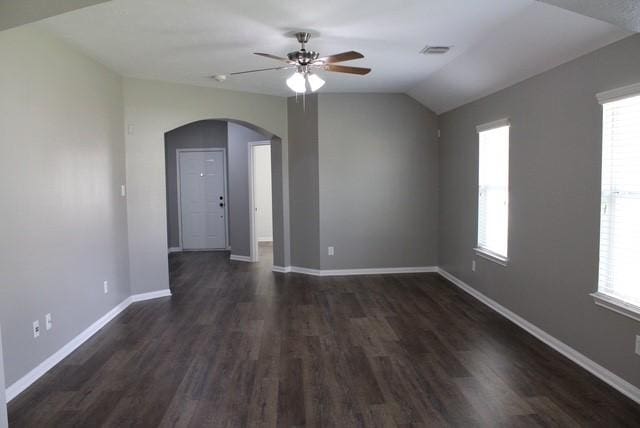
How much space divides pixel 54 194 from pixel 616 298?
4.14 metres

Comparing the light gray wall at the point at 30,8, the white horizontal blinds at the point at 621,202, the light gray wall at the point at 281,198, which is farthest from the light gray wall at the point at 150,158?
the white horizontal blinds at the point at 621,202

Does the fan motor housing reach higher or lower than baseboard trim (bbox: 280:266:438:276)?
higher

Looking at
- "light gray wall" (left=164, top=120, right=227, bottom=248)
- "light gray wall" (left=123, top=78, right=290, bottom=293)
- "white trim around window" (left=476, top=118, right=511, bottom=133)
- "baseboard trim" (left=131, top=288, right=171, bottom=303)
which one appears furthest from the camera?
"light gray wall" (left=164, top=120, right=227, bottom=248)

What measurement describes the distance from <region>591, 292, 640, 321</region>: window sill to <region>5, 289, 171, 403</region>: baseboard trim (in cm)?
396

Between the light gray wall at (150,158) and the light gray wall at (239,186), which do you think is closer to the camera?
the light gray wall at (150,158)

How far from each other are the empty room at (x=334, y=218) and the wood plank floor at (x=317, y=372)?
0.9 inches

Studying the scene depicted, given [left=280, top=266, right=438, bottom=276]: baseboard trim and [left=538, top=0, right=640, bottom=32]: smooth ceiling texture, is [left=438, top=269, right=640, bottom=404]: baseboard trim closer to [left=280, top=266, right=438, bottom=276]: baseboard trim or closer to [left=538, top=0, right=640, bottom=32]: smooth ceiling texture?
[left=280, top=266, right=438, bottom=276]: baseboard trim

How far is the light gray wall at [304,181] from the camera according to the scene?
6.18m

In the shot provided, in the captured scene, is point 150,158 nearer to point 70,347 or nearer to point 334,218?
point 70,347

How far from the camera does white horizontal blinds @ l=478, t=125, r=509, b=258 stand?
4441mm

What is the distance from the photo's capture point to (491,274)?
15.3ft

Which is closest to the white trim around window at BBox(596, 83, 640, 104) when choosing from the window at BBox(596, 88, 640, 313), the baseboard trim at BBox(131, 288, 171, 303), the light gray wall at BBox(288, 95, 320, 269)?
the window at BBox(596, 88, 640, 313)

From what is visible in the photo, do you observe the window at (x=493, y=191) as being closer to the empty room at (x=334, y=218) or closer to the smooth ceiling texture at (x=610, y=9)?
the empty room at (x=334, y=218)

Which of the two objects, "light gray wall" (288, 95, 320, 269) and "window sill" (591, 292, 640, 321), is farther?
"light gray wall" (288, 95, 320, 269)
